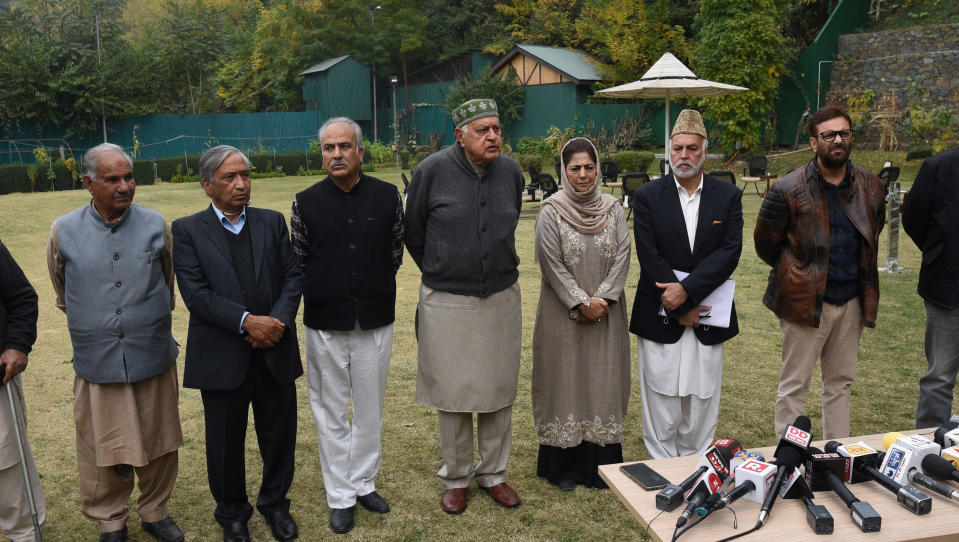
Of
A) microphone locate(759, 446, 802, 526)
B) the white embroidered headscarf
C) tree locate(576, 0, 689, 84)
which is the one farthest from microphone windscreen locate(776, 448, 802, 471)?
tree locate(576, 0, 689, 84)

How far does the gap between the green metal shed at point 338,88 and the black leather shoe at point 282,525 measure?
3298 centimetres

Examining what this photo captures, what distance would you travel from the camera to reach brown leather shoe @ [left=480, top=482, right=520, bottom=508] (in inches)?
140

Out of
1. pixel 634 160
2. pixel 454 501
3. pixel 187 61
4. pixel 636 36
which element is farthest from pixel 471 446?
pixel 187 61

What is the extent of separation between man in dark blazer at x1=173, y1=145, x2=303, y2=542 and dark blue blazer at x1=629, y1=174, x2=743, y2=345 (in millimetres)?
1659

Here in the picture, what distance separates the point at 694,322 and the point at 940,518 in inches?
58.3

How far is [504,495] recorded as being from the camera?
357cm

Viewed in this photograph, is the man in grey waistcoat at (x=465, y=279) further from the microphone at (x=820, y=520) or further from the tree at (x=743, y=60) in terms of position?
the tree at (x=743, y=60)

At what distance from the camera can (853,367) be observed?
3691 mm

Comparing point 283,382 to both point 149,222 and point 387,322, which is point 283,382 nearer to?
point 387,322

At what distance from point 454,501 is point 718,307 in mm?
1549

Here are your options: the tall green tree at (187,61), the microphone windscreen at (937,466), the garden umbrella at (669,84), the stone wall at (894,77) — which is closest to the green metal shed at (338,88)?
the tall green tree at (187,61)

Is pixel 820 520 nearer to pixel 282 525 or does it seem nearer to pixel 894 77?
pixel 282 525

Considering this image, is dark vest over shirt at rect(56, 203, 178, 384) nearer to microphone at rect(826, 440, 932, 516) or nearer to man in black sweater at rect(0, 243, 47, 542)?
man in black sweater at rect(0, 243, 47, 542)

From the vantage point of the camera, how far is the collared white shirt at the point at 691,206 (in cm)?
359
